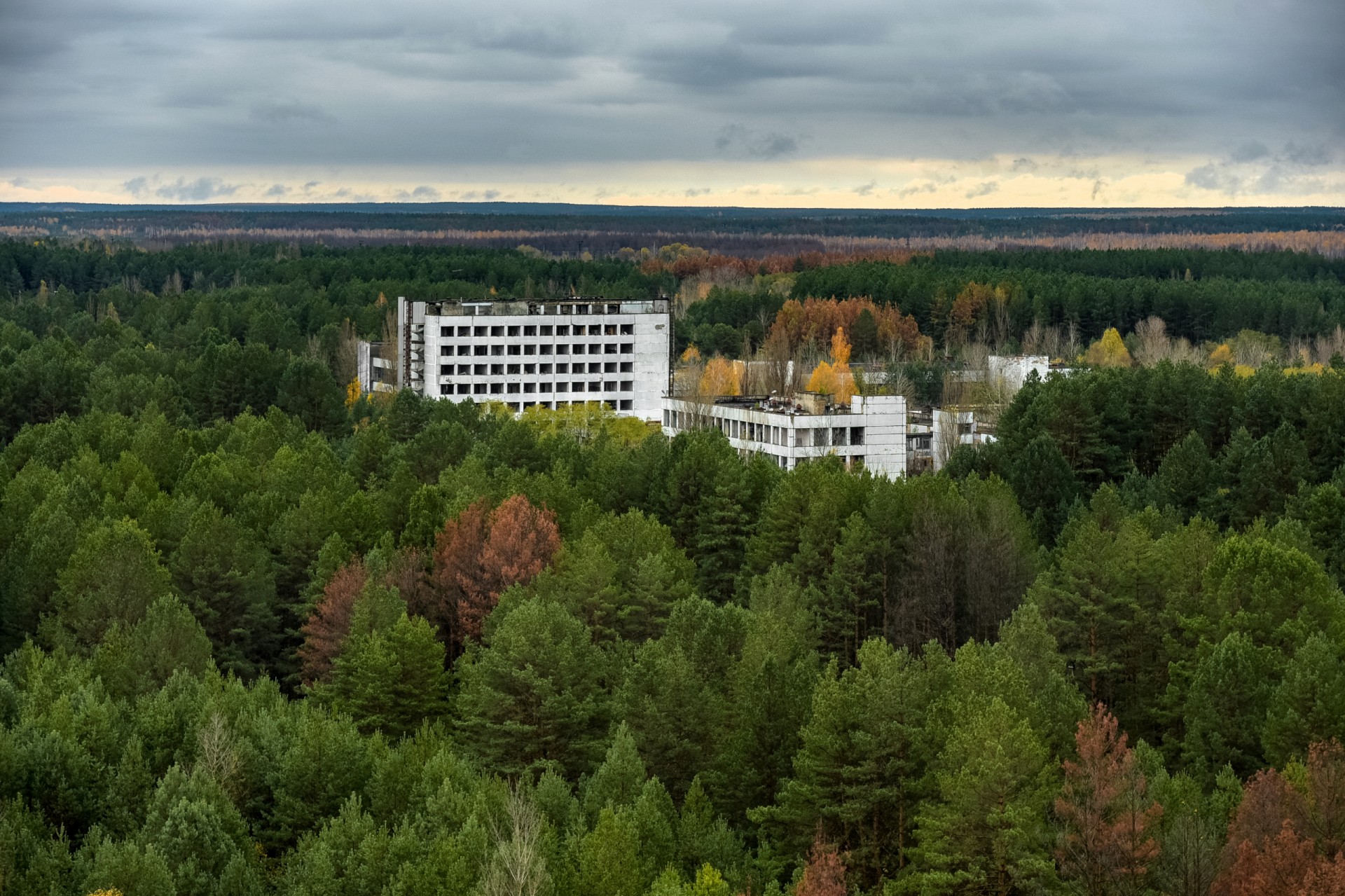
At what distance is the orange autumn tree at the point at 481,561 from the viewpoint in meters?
69.3

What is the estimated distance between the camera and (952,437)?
114312 millimetres

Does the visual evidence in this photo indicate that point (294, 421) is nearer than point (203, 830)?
No

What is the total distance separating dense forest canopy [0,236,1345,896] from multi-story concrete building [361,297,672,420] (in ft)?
141

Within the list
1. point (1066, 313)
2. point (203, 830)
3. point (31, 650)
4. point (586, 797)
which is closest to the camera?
point (203, 830)

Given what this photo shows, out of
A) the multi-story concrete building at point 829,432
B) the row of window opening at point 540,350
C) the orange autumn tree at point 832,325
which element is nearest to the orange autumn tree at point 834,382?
the multi-story concrete building at point 829,432

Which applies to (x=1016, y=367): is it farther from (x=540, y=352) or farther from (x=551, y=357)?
(x=540, y=352)

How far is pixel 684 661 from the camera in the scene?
172ft

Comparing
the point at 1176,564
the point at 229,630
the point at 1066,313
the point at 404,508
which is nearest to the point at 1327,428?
the point at 1176,564

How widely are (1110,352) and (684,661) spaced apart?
404 ft

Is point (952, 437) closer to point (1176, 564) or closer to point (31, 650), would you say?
point (1176, 564)

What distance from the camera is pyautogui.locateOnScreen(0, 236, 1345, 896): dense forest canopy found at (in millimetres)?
43438

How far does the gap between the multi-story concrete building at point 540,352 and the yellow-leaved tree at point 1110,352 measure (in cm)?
3626

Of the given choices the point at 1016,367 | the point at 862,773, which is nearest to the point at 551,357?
the point at 1016,367

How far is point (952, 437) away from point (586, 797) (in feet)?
230
